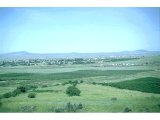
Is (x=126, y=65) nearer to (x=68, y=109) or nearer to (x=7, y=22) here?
(x=68, y=109)

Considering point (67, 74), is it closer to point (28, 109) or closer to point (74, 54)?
point (74, 54)

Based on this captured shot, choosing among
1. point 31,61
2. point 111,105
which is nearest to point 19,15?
point 31,61

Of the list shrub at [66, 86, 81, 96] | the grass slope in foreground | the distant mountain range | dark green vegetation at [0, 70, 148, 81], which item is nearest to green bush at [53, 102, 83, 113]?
shrub at [66, 86, 81, 96]

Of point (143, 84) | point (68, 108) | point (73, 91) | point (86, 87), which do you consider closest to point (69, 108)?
point (68, 108)

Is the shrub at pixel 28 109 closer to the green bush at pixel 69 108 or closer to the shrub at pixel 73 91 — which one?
the green bush at pixel 69 108

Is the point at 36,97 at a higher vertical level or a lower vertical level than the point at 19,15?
lower

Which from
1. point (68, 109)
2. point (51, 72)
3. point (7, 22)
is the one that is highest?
point (7, 22)

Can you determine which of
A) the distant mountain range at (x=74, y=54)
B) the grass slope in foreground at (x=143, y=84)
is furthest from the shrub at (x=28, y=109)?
the grass slope in foreground at (x=143, y=84)
